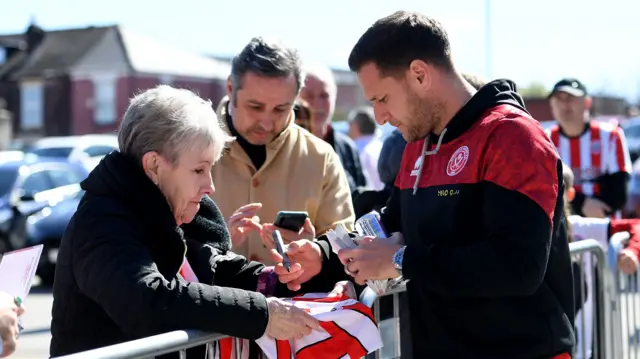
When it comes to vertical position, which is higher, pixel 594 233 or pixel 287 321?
pixel 287 321

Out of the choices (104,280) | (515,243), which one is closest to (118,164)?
(104,280)

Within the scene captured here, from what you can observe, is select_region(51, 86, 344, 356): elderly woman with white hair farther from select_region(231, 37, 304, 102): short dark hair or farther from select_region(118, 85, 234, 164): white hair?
select_region(231, 37, 304, 102): short dark hair

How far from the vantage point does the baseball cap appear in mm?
7258

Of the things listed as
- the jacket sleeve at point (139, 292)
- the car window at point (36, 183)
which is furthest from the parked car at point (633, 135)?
the jacket sleeve at point (139, 292)

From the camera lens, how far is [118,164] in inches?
111

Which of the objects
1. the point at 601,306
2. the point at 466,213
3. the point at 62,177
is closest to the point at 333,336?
the point at 466,213

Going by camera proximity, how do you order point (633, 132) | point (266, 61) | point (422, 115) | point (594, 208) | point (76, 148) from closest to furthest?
1. point (422, 115)
2. point (266, 61)
3. point (594, 208)
4. point (633, 132)
5. point (76, 148)

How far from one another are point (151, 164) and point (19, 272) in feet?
1.65

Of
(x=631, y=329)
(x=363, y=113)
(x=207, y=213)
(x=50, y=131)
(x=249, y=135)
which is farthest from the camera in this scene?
(x=50, y=131)

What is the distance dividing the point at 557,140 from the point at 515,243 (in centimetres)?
481

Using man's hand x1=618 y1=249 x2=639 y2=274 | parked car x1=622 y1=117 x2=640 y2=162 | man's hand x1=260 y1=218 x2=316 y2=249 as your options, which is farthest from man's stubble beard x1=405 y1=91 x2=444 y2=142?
parked car x1=622 y1=117 x2=640 y2=162

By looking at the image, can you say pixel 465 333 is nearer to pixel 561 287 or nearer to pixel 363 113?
pixel 561 287

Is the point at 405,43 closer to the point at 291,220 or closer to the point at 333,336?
the point at 333,336

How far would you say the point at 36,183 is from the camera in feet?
48.1
